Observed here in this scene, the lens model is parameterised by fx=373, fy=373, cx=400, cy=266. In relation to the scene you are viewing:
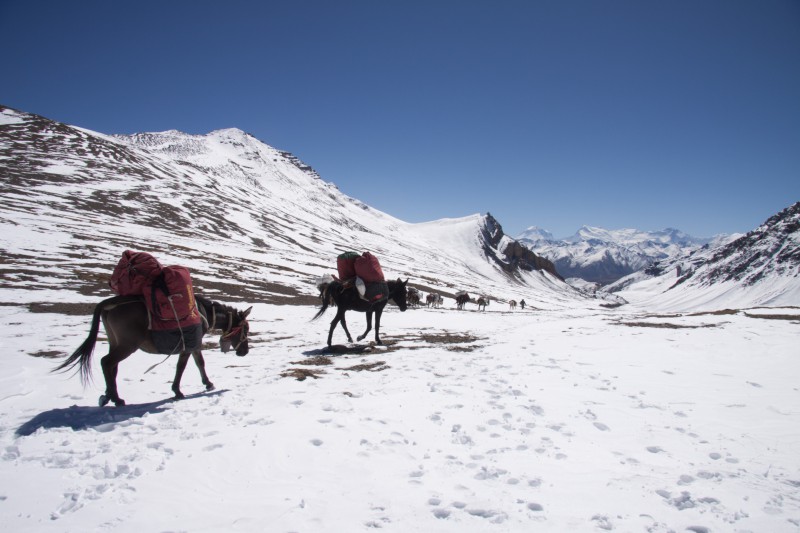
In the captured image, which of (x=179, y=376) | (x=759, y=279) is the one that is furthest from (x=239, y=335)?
(x=759, y=279)

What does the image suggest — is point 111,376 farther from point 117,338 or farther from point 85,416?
point 85,416

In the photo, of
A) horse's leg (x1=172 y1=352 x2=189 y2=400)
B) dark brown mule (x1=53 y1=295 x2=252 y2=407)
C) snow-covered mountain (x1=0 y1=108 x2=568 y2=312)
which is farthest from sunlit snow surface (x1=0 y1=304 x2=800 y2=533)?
snow-covered mountain (x1=0 y1=108 x2=568 y2=312)

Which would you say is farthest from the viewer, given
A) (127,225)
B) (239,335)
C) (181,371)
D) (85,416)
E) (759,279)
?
(759,279)

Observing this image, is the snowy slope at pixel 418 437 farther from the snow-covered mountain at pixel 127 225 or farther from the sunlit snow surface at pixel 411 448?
the snow-covered mountain at pixel 127 225

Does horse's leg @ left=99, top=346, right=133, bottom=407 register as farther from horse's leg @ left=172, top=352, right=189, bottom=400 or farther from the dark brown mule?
horse's leg @ left=172, top=352, right=189, bottom=400

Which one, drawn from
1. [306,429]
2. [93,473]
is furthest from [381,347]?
[93,473]

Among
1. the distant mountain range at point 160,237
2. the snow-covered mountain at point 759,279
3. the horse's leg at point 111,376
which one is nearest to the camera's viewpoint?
the horse's leg at point 111,376

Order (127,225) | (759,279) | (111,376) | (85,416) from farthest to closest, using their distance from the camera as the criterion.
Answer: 1. (759,279)
2. (127,225)
3. (111,376)
4. (85,416)

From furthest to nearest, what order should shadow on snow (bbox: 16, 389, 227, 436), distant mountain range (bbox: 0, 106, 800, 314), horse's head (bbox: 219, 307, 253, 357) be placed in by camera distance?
distant mountain range (bbox: 0, 106, 800, 314), horse's head (bbox: 219, 307, 253, 357), shadow on snow (bbox: 16, 389, 227, 436)

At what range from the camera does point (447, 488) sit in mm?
4719

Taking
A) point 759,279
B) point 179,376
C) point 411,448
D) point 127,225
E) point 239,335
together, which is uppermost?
point 759,279

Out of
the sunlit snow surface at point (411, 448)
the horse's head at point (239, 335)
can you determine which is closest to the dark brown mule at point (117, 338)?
the sunlit snow surface at point (411, 448)

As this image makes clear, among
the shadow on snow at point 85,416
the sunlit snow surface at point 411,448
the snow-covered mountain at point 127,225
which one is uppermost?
the snow-covered mountain at point 127,225

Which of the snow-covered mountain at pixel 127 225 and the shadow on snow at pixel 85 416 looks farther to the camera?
the snow-covered mountain at pixel 127 225
